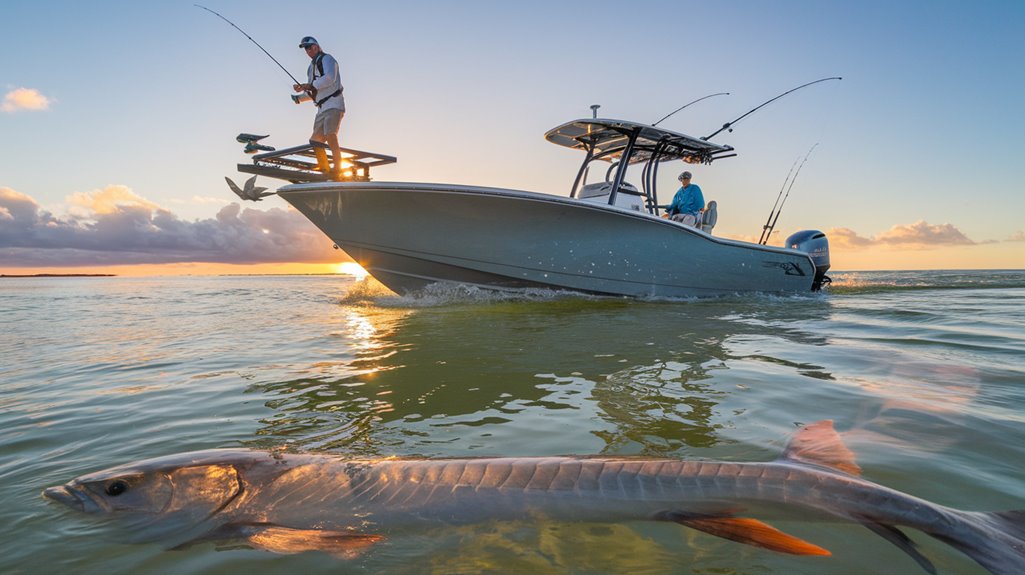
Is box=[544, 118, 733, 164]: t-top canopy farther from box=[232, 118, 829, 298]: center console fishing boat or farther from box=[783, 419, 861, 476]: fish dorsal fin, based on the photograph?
box=[783, 419, 861, 476]: fish dorsal fin

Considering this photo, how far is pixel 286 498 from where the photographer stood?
1.95 m

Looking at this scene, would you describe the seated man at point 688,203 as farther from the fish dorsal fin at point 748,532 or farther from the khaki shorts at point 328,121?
the fish dorsal fin at point 748,532

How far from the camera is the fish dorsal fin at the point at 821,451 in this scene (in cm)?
209

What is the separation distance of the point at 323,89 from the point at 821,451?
8.03 meters

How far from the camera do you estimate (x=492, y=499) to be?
1.84 meters

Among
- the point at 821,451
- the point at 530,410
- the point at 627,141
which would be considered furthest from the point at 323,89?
the point at 821,451

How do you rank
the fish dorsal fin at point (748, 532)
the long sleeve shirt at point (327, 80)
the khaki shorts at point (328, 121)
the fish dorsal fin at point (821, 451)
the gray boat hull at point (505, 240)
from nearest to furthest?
the fish dorsal fin at point (748, 532) < the fish dorsal fin at point (821, 451) < the long sleeve shirt at point (327, 80) < the khaki shorts at point (328, 121) < the gray boat hull at point (505, 240)

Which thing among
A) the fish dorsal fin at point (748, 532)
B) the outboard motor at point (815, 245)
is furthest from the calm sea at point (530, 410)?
the outboard motor at point (815, 245)

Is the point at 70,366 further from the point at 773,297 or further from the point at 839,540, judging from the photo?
the point at 773,297

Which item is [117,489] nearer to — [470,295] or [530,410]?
[530,410]

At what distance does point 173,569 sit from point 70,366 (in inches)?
190

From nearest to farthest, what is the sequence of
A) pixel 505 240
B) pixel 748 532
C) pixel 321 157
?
pixel 748 532 < pixel 321 157 < pixel 505 240

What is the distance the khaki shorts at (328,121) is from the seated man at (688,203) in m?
6.82

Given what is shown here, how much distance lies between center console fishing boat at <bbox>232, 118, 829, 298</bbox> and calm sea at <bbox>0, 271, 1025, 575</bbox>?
2205 millimetres
